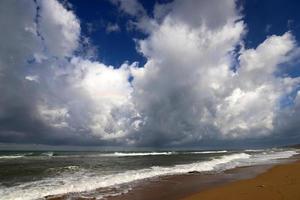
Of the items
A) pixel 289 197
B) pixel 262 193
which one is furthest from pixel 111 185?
pixel 289 197

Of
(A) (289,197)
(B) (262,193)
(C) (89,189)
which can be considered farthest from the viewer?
(C) (89,189)

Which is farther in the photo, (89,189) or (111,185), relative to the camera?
(111,185)

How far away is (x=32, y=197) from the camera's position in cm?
1239

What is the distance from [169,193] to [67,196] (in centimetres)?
447

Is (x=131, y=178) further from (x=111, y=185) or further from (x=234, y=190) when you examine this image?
(x=234, y=190)

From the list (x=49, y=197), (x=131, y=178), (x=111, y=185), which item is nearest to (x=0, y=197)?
(x=49, y=197)

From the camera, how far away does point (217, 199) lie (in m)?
10.2

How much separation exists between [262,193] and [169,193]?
Answer: 3877 millimetres

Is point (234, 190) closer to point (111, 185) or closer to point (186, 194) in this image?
point (186, 194)

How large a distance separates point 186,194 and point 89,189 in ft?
16.4

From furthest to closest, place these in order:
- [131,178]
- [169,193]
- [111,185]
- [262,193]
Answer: [131,178]
[111,185]
[169,193]
[262,193]

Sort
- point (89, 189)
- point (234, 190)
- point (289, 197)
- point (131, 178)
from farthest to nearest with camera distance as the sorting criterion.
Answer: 1. point (131, 178)
2. point (89, 189)
3. point (234, 190)
4. point (289, 197)

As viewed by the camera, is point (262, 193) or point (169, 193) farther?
point (169, 193)

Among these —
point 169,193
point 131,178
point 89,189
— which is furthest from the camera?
point 131,178
